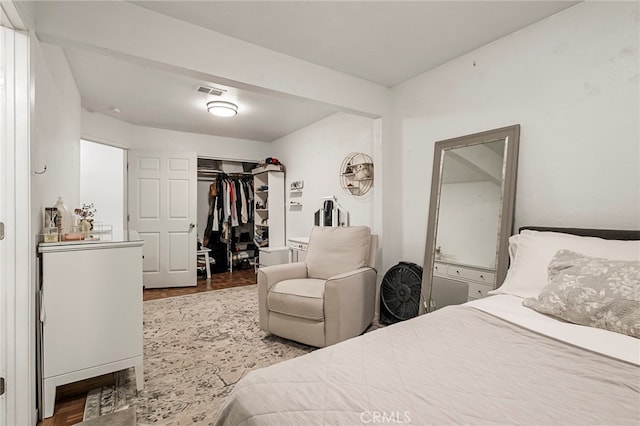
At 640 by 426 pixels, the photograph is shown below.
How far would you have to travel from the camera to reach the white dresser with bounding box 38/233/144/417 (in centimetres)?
168

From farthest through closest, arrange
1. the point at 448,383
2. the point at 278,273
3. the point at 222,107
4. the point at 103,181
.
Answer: the point at 103,181, the point at 222,107, the point at 278,273, the point at 448,383

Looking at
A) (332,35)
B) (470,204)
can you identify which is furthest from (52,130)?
(470,204)

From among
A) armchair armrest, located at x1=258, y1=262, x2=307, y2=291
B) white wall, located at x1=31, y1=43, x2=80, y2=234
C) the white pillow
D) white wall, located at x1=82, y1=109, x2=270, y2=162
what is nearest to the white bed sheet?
the white pillow

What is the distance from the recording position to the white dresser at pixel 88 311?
1.68 meters

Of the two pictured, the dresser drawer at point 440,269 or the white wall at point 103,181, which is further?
the white wall at point 103,181

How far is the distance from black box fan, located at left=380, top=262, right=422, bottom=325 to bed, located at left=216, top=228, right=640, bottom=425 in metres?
1.22

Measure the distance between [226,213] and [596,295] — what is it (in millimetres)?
5200

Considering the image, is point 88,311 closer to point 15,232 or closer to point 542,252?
point 15,232

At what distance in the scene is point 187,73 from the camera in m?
2.10

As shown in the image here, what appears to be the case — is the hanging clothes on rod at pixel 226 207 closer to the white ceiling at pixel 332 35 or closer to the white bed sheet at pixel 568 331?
the white ceiling at pixel 332 35

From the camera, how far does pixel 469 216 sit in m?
2.41

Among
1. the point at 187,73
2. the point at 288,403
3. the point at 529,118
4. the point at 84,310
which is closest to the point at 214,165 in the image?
the point at 187,73

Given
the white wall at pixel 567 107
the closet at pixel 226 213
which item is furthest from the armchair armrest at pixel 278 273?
the closet at pixel 226 213

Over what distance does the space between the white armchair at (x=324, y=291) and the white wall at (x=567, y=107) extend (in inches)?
49.4
